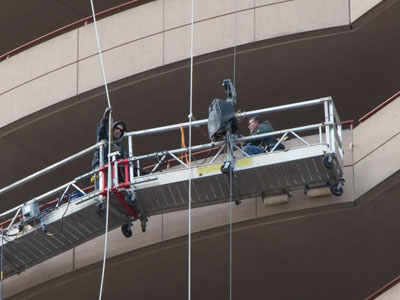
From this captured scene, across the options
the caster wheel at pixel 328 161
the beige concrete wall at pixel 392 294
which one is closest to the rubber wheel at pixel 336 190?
the caster wheel at pixel 328 161

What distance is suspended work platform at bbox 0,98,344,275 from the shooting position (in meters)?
19.3

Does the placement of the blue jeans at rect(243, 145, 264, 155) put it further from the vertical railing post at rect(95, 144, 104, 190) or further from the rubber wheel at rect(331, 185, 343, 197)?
the vertical railing post at rect(95, 144, 104, 190)

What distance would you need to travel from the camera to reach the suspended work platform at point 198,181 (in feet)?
63.4

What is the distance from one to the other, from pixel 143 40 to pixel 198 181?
172 inches

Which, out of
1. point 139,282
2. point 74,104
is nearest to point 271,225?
point 139,282

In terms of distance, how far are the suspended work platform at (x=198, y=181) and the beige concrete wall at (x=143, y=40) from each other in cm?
245

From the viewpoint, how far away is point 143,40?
23.2 m

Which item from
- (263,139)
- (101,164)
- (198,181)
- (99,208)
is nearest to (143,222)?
(99,208)

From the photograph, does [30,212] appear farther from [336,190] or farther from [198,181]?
[336,190]

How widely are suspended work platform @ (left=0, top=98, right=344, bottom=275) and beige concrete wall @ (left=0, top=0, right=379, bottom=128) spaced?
96.3 inches

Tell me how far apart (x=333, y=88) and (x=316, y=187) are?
4.19 m

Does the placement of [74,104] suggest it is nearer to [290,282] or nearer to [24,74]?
[24,74]

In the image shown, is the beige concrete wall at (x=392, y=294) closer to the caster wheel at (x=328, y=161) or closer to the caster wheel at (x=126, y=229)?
the caster wheel at (x=328, y=161)

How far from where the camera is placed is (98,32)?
23.7 m
